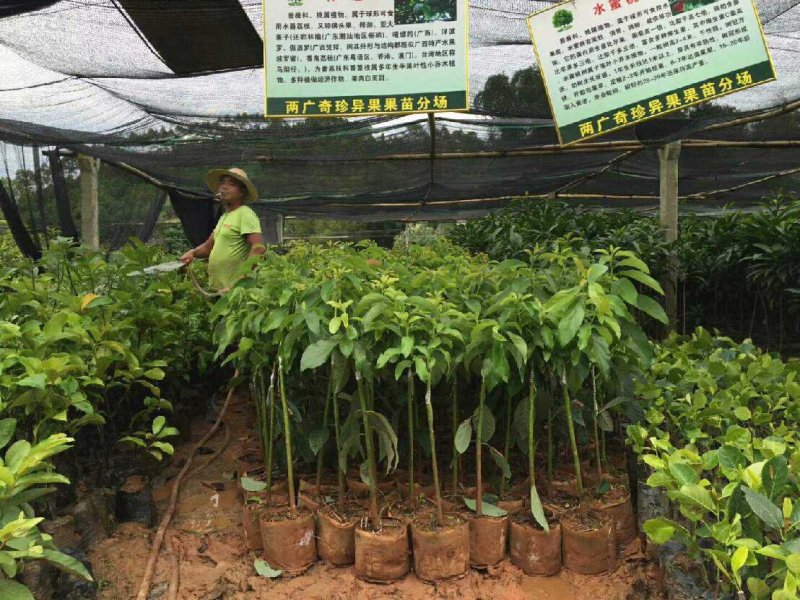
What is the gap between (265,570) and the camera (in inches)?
85.3

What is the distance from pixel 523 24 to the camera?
12.7 feet

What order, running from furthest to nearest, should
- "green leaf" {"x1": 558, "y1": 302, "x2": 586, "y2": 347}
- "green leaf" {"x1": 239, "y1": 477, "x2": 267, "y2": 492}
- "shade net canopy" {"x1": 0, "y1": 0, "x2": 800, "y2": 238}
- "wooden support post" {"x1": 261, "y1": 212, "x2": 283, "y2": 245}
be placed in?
"wooden support post" {"x1": 261, "y1": 212, "x2": 283, "y2": 245}
"shade net canopy" {"x1": 0, "y1": 0, "x2": 800, "y2": 238}
"green leaf" {"x1": 239, "y1": 477, "x2": 267, "y2": 492}
"green leaf" {"x1": 558, "y1": 302, "x2": 586, "y2": 347}

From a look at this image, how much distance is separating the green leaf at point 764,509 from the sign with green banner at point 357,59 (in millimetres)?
2332

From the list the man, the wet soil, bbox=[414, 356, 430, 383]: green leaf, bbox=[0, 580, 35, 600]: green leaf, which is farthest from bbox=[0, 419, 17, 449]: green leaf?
the man

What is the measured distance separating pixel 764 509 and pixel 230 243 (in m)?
3.31

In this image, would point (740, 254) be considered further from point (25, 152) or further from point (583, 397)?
A: point (25, 152)

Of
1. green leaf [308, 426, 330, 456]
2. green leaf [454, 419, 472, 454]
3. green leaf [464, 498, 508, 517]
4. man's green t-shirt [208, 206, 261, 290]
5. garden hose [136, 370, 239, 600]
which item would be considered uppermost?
man's green t-shirt [208, 206, 261, 290]

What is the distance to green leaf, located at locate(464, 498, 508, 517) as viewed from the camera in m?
2.15

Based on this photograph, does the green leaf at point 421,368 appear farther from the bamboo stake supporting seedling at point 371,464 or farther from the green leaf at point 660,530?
the green leaf at point 660,530

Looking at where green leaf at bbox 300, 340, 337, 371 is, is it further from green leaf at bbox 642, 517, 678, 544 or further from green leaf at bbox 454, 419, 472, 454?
green leaf at bbox 642, 517, 678, 544

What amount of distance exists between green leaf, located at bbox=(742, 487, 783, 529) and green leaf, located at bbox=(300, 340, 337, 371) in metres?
1.17

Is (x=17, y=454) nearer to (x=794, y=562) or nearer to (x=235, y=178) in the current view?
(x=794, y=562)

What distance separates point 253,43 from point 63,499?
2.88 meters

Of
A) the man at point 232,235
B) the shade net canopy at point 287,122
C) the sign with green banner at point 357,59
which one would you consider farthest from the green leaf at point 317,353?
the shade net canopy at point 287,122
